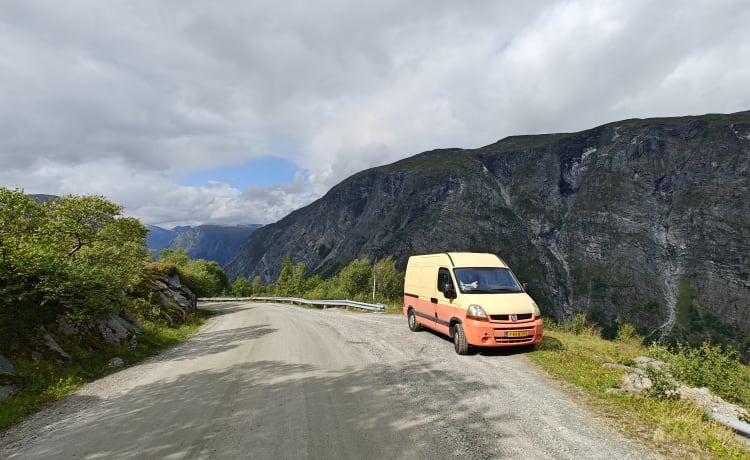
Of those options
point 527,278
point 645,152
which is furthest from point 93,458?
point 645,152

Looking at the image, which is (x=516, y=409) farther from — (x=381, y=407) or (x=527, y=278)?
(x=527, y=278)

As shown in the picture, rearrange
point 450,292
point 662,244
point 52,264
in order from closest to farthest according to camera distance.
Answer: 1. point 52,264
2. point 450,292
3. point 662,244

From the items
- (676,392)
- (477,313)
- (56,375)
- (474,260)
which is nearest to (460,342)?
(477,313)

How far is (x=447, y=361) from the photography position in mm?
8828

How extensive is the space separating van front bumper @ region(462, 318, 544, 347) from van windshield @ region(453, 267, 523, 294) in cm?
111

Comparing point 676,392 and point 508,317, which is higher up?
point 508,317

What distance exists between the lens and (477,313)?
912 centimetres

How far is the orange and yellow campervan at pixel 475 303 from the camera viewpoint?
906 centimetres

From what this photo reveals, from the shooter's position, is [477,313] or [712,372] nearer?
[712,372]

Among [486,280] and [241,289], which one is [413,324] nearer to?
[486,280]

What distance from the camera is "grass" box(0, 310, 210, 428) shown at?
6.52 meters

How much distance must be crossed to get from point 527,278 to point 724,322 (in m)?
74.4

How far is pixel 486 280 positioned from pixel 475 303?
132cm

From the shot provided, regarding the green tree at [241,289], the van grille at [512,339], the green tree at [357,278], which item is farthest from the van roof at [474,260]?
the green tree at [241,289]
